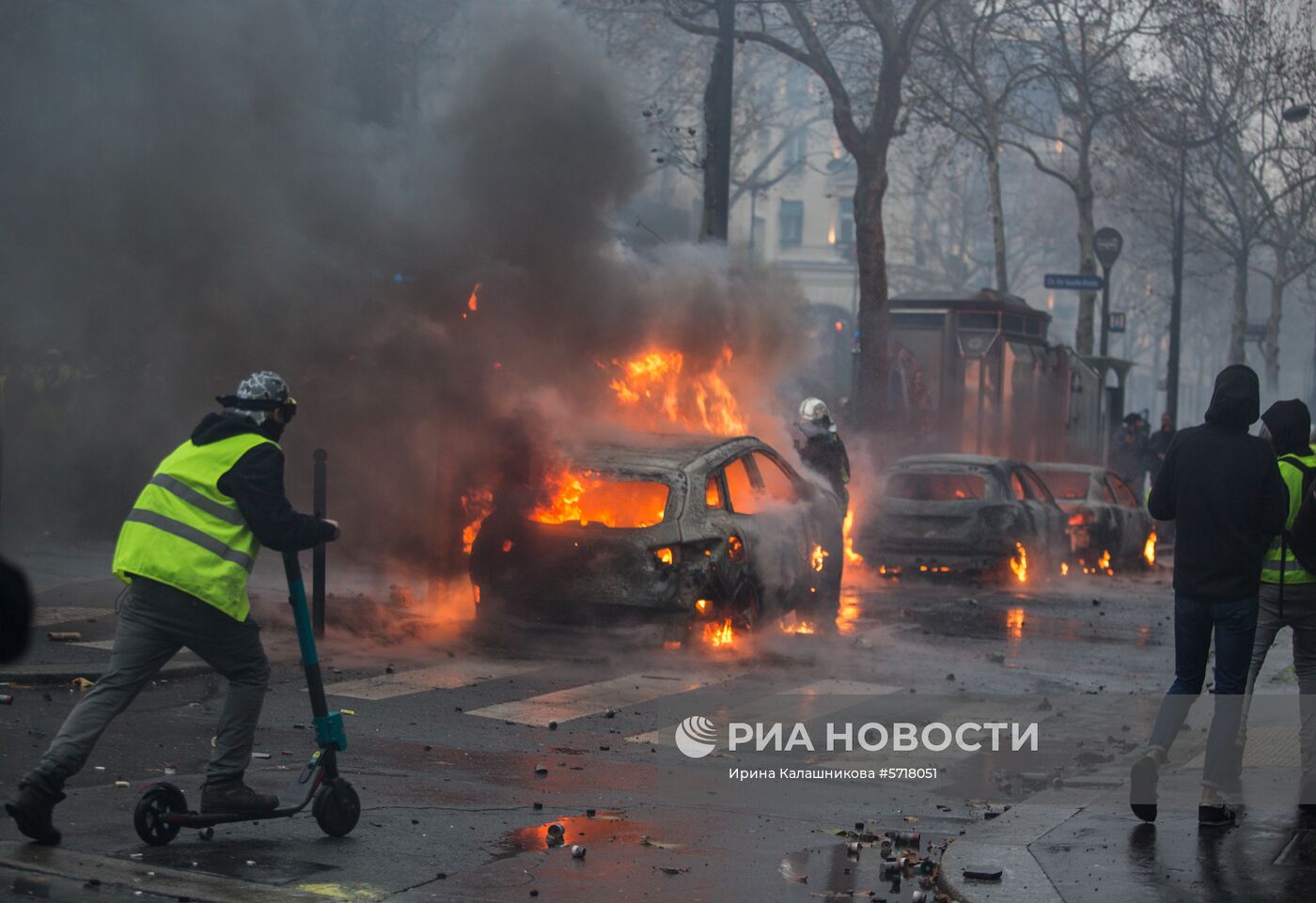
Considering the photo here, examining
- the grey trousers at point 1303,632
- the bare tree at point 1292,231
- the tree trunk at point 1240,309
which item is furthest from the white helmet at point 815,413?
the tree trunk at point 1240,309

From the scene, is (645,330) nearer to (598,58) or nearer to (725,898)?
(598,58)

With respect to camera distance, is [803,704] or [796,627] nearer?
[803,704]

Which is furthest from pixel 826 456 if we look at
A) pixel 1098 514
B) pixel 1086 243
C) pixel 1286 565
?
pixel 1086 243

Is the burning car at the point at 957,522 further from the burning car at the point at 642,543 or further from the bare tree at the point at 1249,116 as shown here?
the bare tree at the point at 1249,116

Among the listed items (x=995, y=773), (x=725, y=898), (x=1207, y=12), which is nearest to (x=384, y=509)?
(x=995, y=773)

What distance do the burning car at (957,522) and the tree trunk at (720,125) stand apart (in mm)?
3521

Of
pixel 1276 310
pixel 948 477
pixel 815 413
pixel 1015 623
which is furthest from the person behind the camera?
pixel 1276 310

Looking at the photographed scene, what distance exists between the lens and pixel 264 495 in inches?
226

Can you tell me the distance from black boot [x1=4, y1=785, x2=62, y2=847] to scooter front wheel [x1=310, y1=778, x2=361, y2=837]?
897mm

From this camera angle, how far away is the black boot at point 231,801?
5738 millimetres

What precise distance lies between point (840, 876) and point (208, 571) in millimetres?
2502

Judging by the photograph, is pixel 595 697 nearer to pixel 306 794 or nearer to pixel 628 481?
pixel 628 481

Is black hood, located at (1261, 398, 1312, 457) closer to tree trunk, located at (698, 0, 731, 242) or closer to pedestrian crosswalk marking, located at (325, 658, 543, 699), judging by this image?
pedestrian crosswalk marking, located at (325, 658, 543, 699)

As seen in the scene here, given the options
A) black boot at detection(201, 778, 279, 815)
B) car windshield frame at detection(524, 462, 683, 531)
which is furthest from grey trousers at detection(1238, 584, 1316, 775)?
car windshield frame at detection(524, 462, 683, 531)
